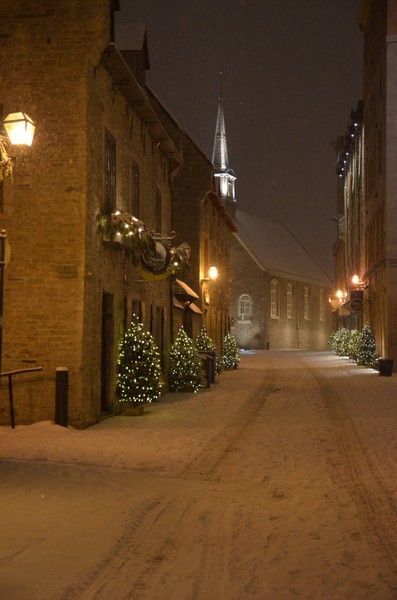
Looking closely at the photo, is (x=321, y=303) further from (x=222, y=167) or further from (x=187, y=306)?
(x=187, y=306)

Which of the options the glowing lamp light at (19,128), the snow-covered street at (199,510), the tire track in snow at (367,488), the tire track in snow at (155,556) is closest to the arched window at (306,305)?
the tire track in snow at (367,488)

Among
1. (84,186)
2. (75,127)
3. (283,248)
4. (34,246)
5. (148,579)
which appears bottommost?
(148,579)

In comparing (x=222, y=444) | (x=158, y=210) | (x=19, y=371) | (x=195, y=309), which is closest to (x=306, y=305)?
(x=195, y=309)

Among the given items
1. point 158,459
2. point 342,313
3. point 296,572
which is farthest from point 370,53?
point 296,572

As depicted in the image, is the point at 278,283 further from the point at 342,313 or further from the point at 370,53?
the point at 370,53

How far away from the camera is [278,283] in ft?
230

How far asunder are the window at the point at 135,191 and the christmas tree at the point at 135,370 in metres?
3.47

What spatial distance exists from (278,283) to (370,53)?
3303 cm

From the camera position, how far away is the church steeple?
75938 mm

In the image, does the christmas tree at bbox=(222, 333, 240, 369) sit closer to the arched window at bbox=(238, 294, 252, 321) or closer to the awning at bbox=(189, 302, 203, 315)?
the awning at bbox=(189, 302, 203, 315)

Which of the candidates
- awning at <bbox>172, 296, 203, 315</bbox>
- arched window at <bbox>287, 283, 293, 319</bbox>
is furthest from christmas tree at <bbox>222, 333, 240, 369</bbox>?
arched window at <bbox>287, 283, 293, 319</bbox>

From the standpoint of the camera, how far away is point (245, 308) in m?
66.6

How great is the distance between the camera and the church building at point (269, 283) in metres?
66.4

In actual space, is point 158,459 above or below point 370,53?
below
